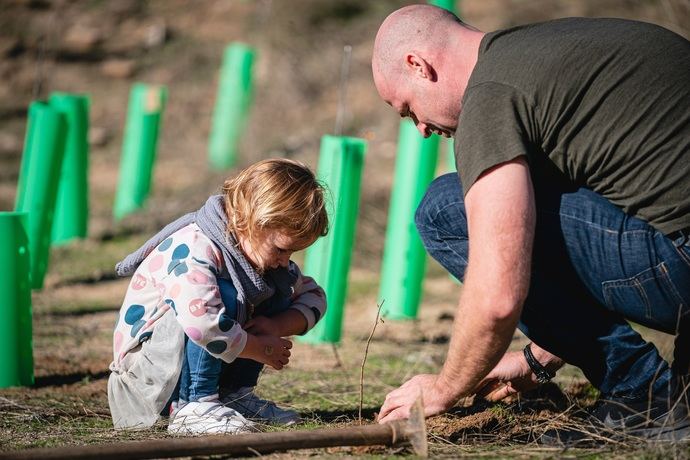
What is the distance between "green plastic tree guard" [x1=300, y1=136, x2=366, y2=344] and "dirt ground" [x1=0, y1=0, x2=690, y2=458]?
139mm

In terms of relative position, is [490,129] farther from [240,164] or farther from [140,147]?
[240,164]

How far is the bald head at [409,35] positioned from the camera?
2.90 m

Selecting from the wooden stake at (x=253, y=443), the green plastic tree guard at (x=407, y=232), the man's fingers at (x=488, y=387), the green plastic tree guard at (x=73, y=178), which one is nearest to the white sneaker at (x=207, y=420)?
the wooden stake at (x=253, y=443)

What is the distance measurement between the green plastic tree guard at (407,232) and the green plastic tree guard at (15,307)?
2.20 m

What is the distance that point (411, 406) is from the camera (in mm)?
2695

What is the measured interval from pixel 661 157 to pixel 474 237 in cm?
60

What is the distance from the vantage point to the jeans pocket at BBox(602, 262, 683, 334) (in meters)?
2.73

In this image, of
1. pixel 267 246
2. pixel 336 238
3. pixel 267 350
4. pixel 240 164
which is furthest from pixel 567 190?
pixel 240 164

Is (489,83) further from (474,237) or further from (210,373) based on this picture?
(210,373)

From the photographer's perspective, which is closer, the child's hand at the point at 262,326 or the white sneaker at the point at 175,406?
the white sneaker at the point at 175,406

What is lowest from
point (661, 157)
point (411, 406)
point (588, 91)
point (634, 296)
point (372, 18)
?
point (411, 406)

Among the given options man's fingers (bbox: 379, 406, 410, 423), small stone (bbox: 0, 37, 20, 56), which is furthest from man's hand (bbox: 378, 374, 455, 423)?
small stone (bbox: 0, 37, 20, 56)

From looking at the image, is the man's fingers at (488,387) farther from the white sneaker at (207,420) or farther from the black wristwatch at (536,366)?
the white sneaker at (207,420)

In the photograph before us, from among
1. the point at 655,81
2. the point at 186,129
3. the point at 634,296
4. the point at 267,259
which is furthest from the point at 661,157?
the point at 186,129
